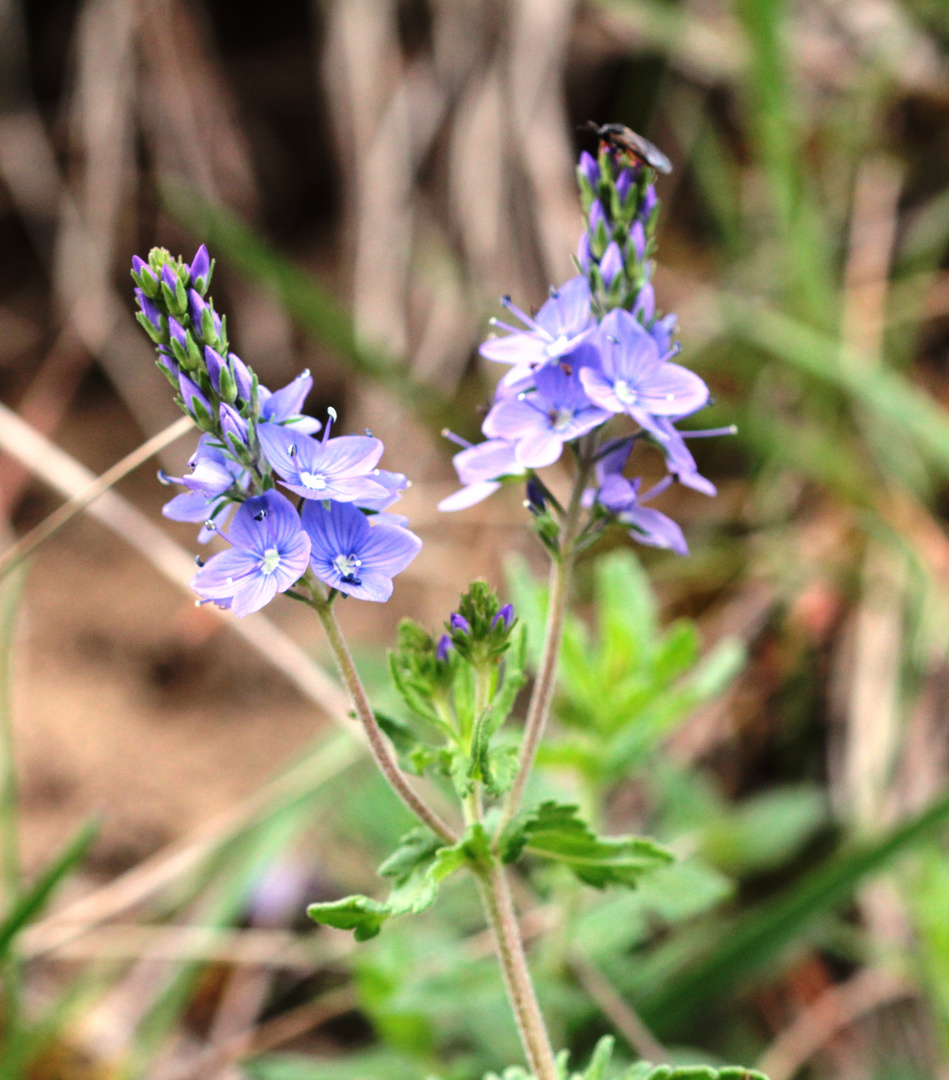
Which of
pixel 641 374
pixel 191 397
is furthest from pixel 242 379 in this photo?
pixel 641 374

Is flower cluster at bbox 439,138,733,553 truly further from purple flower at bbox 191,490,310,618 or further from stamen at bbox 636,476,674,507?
purple flower at bbox 191,490,310,618

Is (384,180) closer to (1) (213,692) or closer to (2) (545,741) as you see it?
(1) (213,692)

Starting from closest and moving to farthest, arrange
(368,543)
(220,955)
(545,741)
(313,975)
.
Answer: (368,543), (545,741), (220,955), (313,975)

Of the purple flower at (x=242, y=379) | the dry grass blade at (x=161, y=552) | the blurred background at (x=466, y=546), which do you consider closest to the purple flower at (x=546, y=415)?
the purple flower at (x=242, y=379)

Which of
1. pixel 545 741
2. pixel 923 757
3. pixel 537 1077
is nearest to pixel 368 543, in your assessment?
pixel 537 1077

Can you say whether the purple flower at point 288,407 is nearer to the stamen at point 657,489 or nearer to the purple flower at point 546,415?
the purple flower at point 546,415
